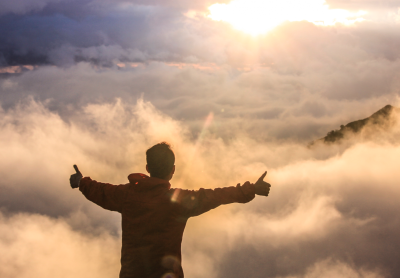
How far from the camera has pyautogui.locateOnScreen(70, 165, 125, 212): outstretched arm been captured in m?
4.14

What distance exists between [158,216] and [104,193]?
0.93 metres

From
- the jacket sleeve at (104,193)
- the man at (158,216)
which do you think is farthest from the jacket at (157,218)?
the jacket sleeve at (104,193)

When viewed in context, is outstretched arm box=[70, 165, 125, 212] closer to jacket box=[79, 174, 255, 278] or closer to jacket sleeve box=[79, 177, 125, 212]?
jacket sleeve box=[79, 177, 125, 212]

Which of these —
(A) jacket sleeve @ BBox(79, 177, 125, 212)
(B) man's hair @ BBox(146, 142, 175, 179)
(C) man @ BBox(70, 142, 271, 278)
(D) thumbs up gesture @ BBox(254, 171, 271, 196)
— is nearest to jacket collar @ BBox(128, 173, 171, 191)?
(C) man @ BBox(70, 142, 271, 278)

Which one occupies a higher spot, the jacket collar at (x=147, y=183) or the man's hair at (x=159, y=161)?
the man's hair at (x=159, y=161)

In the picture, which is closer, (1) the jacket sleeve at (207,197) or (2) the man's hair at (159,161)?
(1) the jacket sleeve at (207,197)

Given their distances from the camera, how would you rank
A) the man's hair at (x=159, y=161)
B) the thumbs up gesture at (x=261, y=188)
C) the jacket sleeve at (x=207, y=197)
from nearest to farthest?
the jacket sleeve at (x=207, y=197), the thumbs up gesture at (x=261, y=188), the man's hair at (x=159, y=161)

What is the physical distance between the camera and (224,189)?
13.3ft

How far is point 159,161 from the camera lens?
419 centimetres

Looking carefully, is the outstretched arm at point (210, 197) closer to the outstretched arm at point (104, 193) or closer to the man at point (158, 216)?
the man at point (158, 216)

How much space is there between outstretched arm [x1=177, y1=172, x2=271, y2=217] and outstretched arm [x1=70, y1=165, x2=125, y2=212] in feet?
2.71

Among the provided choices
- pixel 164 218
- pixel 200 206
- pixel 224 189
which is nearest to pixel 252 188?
pixel 224 189

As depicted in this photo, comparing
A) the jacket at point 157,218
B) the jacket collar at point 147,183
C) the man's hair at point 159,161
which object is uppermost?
the man's hair at point 159,161

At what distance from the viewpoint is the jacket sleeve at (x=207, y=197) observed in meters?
3.91
